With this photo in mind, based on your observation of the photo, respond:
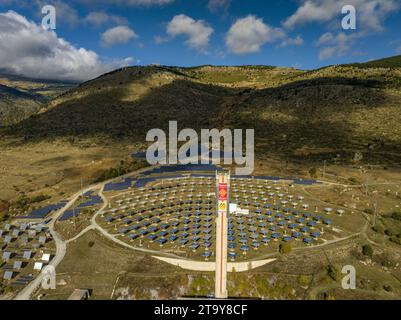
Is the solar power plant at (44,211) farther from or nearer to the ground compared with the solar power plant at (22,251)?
farther from the ground

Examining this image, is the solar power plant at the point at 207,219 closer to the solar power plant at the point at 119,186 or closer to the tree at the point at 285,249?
the tree at the point at 285,249

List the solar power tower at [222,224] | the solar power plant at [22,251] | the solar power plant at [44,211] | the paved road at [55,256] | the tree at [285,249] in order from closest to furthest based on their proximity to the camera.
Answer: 1. the solar power tower at [222,224]
2. the paved road at [55,256]
3. the solar power plant at [22,251]
4. the tree at [285,249]
5. the solar power plant at [44,211]

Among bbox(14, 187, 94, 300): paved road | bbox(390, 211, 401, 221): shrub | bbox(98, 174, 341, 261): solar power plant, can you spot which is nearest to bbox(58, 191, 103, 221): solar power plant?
bbox(14, 187, 94, 300): paved road

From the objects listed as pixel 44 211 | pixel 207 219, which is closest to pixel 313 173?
pixel 207 219

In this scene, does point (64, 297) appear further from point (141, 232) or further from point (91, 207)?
point (91, 207)

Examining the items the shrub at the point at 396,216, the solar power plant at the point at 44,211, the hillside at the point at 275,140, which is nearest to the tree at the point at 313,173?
the hillside at the point at 275,140

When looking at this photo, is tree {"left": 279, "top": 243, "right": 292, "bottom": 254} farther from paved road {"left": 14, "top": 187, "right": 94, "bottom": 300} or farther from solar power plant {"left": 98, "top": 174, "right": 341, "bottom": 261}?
paved road {"left": 14, "top": 187, "right": 94, "bottom": 300}
